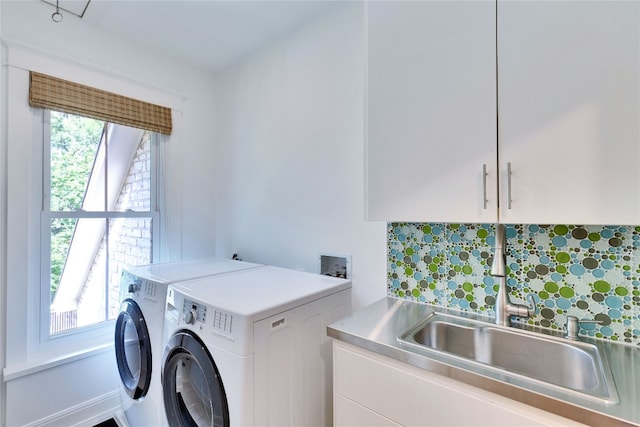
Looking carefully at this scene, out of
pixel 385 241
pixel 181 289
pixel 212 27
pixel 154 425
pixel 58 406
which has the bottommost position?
pixel 58 406

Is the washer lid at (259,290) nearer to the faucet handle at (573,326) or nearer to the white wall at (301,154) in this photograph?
the white wall at (301,154)

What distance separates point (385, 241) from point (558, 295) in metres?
0.76

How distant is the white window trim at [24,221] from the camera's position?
1.68 m

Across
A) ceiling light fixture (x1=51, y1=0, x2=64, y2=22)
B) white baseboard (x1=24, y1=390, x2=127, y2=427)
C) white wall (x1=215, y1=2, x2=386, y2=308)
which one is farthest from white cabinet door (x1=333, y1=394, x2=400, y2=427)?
ceiling light fixture (x1=51, y1=0, x2=64, y2=22)

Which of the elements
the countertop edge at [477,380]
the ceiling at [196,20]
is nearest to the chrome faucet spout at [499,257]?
the countertop edge at [477,380]

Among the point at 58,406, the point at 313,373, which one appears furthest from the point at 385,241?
the point at 58,406

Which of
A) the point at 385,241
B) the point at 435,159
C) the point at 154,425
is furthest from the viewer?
the point at 385,241

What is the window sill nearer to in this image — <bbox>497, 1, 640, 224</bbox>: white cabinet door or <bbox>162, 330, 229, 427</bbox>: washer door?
<bbox>162, 330, 229, 427</bbox>: washer door

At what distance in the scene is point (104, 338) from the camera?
2068 mm

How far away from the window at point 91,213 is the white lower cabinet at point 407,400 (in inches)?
72.9

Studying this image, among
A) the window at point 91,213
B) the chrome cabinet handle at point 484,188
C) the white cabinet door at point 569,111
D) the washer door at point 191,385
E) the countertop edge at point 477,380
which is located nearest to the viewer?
the countertop edge at point 477,380

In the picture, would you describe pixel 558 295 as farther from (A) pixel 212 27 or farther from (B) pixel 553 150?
(A) pixel 212 27

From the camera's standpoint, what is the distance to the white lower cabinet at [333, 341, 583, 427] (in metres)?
0.80

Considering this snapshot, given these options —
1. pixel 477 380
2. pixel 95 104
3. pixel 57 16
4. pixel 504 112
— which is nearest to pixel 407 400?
pixel 477 380
